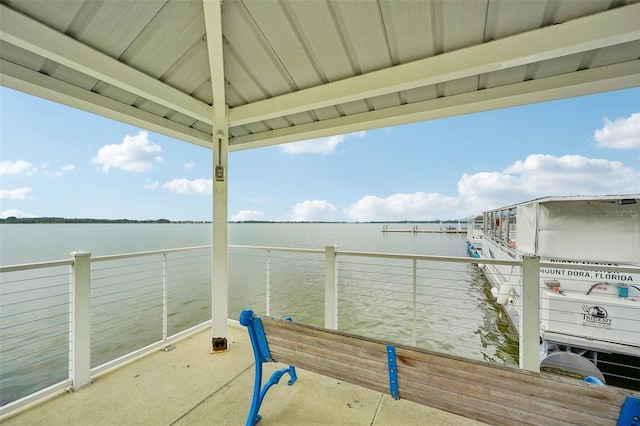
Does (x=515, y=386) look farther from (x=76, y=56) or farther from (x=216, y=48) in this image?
(x=76, y=56)

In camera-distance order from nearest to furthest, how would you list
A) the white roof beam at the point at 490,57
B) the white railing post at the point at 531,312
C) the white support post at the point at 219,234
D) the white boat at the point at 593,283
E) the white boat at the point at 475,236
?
the white roof beam at the point at 490,57
the white railing post at the point at 531,312
the white support post at the point at 219,234
the white boat at the point at 593,283
the white boat at the point at 475,236

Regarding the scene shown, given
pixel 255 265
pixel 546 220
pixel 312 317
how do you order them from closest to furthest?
1. pixel 546 220
2. pixel 312 317
3. pixel 255 265

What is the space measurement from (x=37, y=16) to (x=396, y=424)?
120 inches

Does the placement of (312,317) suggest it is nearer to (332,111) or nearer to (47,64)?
(332,111)

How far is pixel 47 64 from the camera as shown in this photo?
5.39ft

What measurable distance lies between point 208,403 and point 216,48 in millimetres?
2405

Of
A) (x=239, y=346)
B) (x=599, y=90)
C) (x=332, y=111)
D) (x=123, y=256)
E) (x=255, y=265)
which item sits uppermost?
(x=332, y=111)

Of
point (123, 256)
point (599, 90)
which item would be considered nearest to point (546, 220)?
point (599, 90)

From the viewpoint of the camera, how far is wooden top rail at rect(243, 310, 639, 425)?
68 cm

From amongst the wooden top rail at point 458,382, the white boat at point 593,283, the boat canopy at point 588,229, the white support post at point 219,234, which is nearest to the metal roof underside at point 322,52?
the white support post at point 219,234

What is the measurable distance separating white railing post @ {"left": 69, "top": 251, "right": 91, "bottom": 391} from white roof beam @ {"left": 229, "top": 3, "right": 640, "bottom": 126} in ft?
6.46

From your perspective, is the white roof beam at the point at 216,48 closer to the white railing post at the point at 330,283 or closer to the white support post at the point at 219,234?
the white support post at the point at 219,234

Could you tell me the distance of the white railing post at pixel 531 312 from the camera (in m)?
1.77

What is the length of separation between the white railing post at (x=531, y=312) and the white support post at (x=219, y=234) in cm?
244
